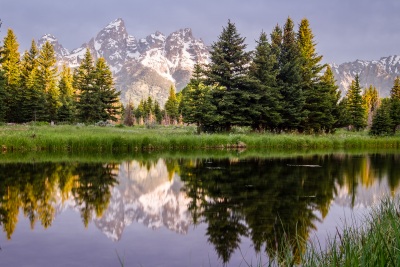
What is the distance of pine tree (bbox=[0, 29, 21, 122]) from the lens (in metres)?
49.6

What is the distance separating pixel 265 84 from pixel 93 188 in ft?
89.2

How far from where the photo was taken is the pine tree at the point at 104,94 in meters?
51.5

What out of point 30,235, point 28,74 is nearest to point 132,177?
point 30,235

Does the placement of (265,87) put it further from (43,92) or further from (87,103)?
(43,92)

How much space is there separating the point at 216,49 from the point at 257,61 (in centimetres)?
478

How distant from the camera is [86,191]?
10484mm

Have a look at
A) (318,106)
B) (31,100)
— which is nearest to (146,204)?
(318,106)

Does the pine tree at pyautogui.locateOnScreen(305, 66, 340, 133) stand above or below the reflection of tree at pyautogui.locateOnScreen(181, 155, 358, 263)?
Answer: above

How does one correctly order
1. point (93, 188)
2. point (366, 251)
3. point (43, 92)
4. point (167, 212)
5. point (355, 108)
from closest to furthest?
point (366, 251) < point (167, 212) < point (93, 188) < point (43, 92) < point (355, 108)

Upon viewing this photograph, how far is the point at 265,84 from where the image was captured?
35750 mm

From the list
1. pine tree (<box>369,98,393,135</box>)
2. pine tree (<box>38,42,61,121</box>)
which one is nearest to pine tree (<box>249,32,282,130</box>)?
pine tree (<box>369,98,393,135</box>)

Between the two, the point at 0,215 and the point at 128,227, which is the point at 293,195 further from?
the point at 0,215

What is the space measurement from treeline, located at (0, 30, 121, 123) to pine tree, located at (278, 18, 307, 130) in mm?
23592

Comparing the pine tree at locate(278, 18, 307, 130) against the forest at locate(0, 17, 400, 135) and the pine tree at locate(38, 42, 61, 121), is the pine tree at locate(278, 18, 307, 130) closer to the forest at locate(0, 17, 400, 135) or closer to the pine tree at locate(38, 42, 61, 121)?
the forest at locate(0, 17, 400, 135)
